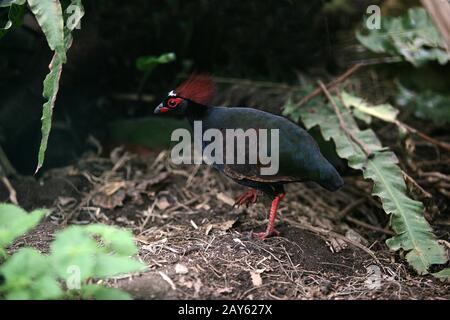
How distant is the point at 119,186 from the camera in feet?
13.7

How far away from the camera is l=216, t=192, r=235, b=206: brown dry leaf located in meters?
4.08

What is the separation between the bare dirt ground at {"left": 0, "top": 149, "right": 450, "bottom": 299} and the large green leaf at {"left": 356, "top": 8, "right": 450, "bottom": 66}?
1201mm

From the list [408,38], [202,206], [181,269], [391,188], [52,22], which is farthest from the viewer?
[408,38]

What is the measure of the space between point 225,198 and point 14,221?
1879 mm

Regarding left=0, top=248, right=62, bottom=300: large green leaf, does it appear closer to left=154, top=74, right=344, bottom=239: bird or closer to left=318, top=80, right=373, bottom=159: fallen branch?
left=154, top=74, right=344, bottom=239: bird

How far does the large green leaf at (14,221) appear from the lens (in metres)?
2.42

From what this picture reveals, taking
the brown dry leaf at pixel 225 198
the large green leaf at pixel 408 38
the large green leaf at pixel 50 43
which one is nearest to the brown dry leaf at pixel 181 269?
the large green leaf at pixel 50 43

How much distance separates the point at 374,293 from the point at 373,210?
1450 mm

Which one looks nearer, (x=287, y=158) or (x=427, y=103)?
(x=287, y=158)

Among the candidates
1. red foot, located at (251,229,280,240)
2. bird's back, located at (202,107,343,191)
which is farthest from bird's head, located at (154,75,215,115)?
red foot, located at (251,229,280,240)

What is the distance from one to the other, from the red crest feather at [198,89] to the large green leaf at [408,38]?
1743 millimetres

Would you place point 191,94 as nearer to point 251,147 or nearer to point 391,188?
point 251,147

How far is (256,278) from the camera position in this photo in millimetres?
2963

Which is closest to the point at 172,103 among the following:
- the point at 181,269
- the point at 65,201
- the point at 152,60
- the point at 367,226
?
the point at 152,60
